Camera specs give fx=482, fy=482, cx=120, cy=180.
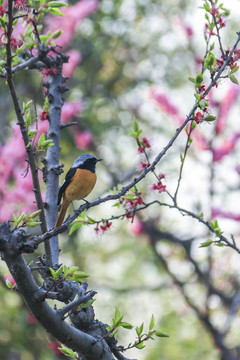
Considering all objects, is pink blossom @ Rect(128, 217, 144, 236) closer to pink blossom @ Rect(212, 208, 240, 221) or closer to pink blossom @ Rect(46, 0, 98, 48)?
pink blossom @ Rect(212, 208, 240, 221)

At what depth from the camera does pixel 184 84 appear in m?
8.75

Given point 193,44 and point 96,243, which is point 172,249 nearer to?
point 96,243

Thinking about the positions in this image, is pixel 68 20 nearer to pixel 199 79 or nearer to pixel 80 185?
pixel 80 185

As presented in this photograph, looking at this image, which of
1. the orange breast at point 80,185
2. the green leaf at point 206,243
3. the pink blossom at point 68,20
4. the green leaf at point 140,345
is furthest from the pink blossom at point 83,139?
the green leaf at point 140,345

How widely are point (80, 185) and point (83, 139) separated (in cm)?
352

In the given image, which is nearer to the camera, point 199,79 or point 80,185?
point 199,79

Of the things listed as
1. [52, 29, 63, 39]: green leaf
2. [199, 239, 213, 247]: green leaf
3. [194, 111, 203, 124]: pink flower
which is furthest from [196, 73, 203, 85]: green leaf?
[199, 239, 213, 247]: green leaf

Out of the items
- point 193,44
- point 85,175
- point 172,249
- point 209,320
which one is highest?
point 193,44

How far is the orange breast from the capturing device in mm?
3877

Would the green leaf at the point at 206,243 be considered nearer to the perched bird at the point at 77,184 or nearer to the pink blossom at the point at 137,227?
the perched bird at the point at 77,184

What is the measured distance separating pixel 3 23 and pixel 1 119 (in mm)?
5925

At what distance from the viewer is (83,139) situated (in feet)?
24.0

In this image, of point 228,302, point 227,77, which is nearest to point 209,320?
point 228,302

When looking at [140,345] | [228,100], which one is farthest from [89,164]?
[228,100]
